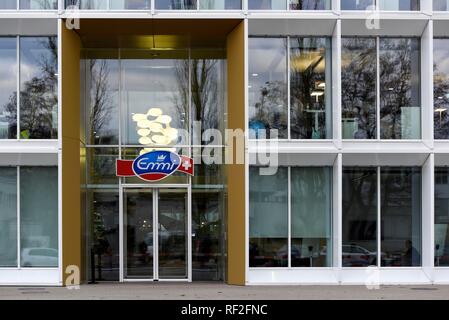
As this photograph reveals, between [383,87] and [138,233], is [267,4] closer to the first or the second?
[383,87]

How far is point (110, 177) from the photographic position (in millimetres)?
23234

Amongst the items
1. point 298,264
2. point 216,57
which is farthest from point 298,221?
point 216,57

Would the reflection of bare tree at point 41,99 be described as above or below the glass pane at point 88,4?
below

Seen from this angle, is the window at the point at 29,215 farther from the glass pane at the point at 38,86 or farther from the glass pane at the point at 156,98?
the glass pane at the point at 156,98

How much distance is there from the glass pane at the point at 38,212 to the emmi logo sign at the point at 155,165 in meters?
2.10

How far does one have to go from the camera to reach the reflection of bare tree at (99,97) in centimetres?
2342

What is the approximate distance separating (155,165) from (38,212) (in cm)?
350

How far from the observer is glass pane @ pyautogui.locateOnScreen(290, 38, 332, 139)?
2200cm

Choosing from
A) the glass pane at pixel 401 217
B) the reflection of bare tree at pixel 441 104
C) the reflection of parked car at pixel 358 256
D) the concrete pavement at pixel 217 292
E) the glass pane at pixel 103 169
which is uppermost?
the reflection of bare tree at pixel 441 104

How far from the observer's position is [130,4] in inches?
853

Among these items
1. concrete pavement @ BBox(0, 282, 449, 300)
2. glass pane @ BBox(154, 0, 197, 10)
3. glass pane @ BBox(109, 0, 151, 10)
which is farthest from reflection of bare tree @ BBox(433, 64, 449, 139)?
glass pane @ BBox(109, 0, 151, 10)

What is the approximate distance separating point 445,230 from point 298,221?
398 centimetres

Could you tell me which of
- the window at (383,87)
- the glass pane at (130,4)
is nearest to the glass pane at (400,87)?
the window at (383,87)

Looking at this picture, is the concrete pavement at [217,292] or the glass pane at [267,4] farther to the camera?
the glass pane at [267,4]
